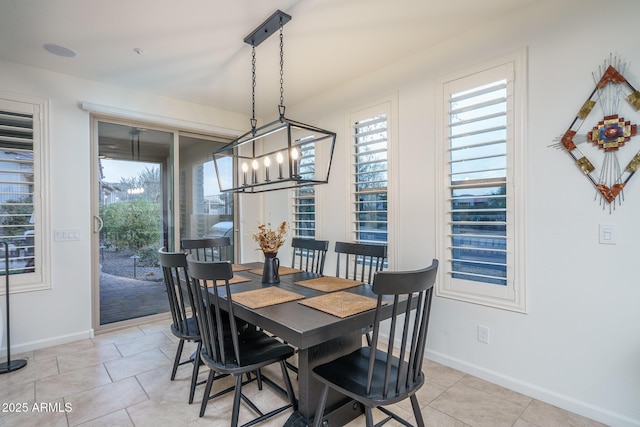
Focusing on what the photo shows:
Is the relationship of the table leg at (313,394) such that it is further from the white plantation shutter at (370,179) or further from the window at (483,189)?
the white plantation shutter at (370,179)

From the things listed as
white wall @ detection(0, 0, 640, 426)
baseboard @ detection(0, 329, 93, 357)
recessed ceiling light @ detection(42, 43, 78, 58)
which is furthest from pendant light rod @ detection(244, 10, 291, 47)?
baseboard @ detection(0, 329, 93, 357)

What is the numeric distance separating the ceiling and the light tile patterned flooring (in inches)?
107

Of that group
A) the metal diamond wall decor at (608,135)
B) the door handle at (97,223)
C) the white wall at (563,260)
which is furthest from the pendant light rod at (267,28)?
the door handle at (97,223)

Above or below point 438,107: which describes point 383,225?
below

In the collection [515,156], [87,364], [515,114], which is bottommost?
[87,364]

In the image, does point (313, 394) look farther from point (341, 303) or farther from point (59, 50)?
Result: point (59, 50)

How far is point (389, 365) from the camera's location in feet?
4.74

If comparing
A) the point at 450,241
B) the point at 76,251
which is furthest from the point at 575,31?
the point at 76,251

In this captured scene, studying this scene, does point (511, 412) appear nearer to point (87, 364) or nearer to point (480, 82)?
point (480, 82)

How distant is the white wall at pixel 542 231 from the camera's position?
6.22 ft

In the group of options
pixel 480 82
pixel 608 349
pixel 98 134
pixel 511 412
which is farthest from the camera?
pixel 98 134

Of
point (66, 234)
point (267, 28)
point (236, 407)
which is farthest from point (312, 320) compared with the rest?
point (66, 234)

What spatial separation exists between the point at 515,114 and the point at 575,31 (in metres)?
0.57

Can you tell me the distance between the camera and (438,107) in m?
2.72
